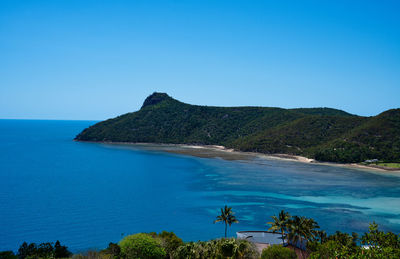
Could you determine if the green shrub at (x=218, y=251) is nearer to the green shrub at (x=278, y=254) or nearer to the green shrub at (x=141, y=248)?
the green shrub at (x=278, y=254)

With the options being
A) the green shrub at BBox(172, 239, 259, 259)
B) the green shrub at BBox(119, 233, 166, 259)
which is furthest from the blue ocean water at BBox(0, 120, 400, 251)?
the green shrub at BBox(172, 239, 259, 259)

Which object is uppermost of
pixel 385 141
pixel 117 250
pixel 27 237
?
pixel 385 141

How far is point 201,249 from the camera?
3666cm

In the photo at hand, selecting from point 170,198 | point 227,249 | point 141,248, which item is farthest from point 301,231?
point 170,198

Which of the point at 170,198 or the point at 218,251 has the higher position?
the point at 218,251

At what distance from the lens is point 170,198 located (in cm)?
8419

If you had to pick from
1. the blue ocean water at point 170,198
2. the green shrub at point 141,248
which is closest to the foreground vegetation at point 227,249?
the green shrub at point 141,248

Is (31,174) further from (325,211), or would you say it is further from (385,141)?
(385,141)

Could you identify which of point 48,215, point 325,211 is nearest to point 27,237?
point 48,215

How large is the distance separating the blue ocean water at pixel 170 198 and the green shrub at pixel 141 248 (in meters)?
17.2

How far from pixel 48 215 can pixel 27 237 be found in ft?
38.7

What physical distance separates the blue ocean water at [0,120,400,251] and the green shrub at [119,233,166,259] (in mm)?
17194

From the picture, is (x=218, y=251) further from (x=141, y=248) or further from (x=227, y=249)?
(x=141, y=248)

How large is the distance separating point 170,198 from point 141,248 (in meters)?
48.3
